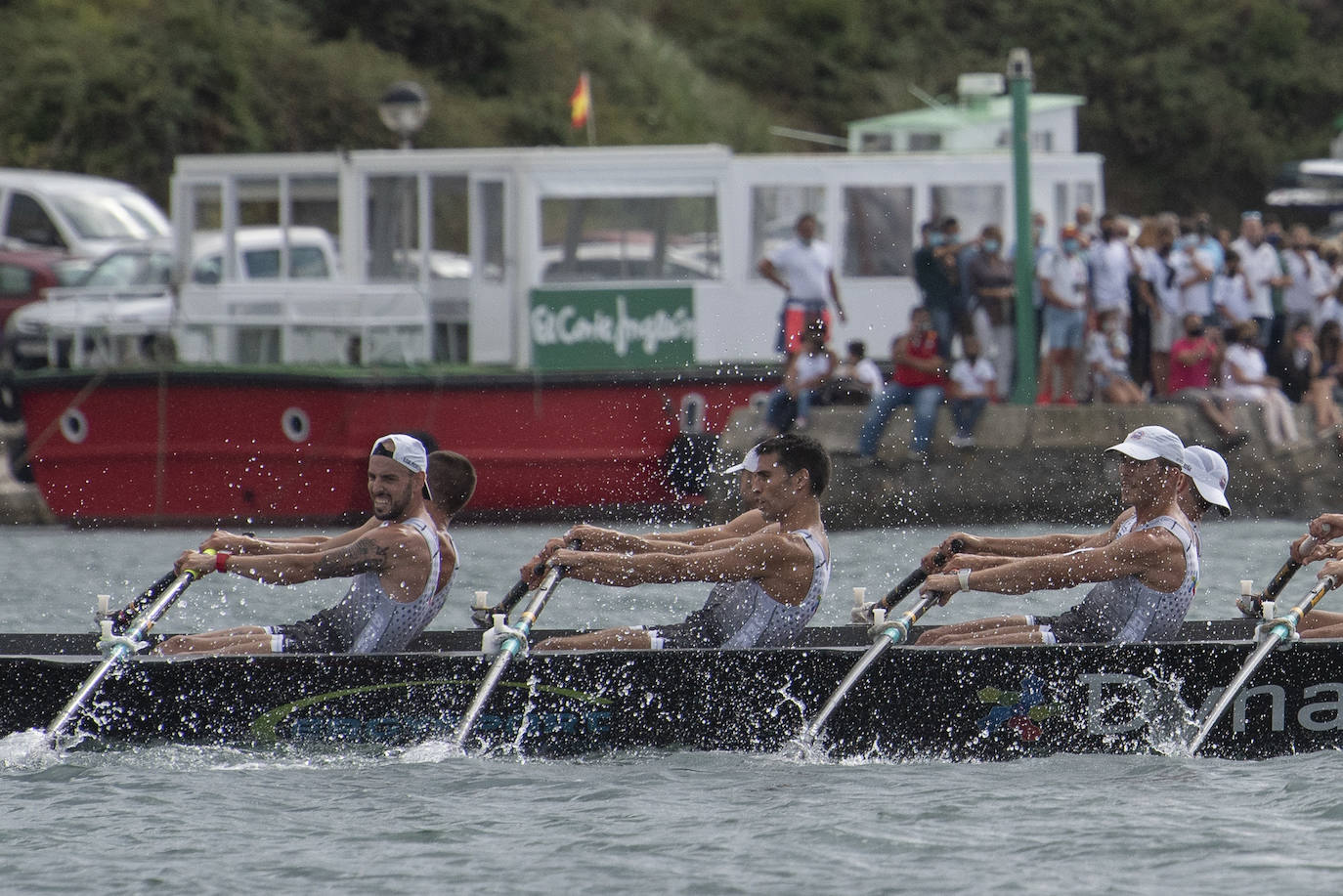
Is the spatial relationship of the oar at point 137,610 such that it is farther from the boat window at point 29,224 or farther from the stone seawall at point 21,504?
the boat window at point 29,224

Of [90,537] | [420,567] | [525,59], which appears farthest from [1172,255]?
[525,59]

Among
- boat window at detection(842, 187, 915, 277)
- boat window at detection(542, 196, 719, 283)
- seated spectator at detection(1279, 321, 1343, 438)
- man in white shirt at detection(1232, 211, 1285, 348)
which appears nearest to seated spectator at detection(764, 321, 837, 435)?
boat window at detection(542, 196, 719, 283)

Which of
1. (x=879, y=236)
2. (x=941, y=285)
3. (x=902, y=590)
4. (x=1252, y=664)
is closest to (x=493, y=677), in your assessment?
(x=902, y=590)

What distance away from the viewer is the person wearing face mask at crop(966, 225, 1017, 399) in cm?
1670

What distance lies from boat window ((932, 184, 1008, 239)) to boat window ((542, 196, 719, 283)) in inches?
79.7

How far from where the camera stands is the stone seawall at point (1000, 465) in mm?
16109

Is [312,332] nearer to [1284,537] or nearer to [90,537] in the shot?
[90,537]

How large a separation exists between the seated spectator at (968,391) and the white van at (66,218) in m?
9.17

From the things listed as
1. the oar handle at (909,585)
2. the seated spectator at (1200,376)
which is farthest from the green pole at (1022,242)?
the oar handle at (909,585)

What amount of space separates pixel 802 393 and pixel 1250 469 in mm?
3395

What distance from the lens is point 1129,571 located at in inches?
345

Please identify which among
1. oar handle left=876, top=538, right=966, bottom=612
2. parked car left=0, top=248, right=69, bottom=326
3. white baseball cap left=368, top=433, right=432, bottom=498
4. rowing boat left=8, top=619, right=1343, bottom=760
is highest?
parked car left=0, top=248, right=69, bottom=326

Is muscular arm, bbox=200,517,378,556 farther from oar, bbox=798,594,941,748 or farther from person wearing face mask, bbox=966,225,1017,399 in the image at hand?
person wearing face mask, bbox=966,225,1017,399

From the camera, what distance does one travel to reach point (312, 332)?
16531 mm
